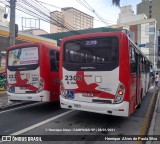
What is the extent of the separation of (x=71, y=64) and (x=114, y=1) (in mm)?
3671

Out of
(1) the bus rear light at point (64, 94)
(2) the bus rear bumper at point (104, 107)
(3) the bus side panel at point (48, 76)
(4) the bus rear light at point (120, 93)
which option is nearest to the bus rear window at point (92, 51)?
(4) the bus rear light at point (120, 93)

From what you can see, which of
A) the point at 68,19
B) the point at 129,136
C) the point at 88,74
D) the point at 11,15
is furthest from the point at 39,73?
the point at 68,19

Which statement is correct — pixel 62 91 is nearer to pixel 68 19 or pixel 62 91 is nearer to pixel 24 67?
pixel 24 67

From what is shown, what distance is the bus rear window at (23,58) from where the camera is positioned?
29.4ft

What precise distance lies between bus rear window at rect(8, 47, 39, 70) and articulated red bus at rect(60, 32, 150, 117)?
1588 mm

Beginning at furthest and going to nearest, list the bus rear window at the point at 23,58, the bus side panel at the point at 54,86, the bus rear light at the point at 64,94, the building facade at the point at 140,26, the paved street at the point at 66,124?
the building facade at the point at 140,26 < the bus side panel at the point at 54,86 < the bus rear window at the point at 23,58 < the bus rear light at the point at 64,94 < the paved street at the point at 66,124

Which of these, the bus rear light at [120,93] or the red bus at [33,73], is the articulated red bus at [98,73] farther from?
the red bus at [33,73]

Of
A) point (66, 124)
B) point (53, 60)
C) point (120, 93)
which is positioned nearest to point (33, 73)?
point (53, 60)

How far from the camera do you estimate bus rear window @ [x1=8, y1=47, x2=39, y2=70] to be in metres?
8.97

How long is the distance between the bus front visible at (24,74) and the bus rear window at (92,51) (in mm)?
1676

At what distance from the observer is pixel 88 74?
7.20 meters

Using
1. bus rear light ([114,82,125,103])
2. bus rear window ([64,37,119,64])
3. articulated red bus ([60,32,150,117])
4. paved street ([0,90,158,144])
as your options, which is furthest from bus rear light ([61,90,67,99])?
bus rear light ([114,82,125,103])

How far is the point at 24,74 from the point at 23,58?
2.13 feet

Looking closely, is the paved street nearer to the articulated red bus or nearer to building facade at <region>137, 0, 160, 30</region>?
the articulated red bus
